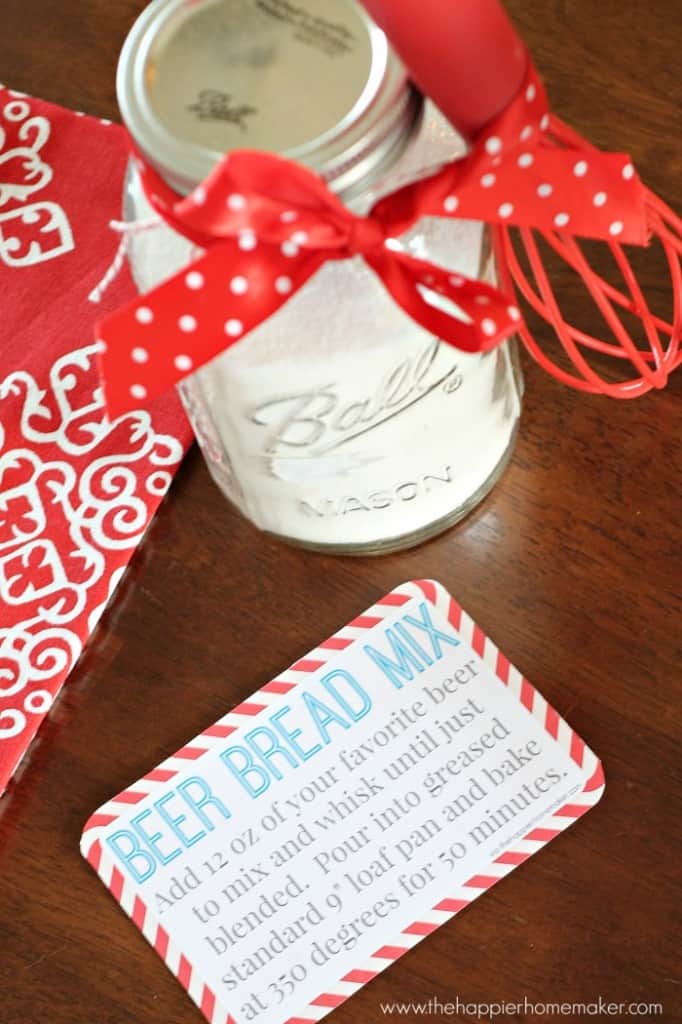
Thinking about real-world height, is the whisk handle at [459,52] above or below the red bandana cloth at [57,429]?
above

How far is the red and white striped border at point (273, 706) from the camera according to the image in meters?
0.53

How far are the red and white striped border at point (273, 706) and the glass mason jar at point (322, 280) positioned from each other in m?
0.05

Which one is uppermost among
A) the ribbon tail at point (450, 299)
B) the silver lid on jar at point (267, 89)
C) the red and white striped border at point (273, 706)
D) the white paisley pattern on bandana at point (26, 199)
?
the silver lid on jar at point (267, 89)

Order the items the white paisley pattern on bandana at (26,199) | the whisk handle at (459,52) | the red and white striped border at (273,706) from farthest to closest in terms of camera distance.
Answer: the white paisley pattern on bandana at (26,199)
the red and white striped border at (273,706)
the whisk handle at (459,52)

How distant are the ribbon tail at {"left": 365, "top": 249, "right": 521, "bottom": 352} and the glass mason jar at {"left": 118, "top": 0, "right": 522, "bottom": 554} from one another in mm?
20

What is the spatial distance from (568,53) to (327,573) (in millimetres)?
301

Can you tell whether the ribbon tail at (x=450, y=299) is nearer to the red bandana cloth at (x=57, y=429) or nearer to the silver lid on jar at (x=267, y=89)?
the silver lid on jar at (x=267, y=89)

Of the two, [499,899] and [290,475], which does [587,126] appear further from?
[499,899]

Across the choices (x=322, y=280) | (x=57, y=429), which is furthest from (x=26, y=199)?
(x=322, y=280)

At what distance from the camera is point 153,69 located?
43cm

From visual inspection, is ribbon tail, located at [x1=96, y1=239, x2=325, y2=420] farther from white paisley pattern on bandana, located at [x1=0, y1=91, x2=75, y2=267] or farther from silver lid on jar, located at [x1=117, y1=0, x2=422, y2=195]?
white paisley pattern on bandana, located at [x1=0, y1=91, x2=75, y2=267]

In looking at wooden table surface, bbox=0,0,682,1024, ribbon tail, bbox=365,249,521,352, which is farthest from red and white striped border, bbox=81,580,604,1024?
ribbon tail, bbox=365,249,521,352

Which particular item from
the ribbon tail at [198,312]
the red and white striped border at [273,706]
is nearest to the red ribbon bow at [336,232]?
the ribbon tail at [198,312]

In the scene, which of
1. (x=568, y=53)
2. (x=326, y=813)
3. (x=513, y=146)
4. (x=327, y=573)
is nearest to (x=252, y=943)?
(x=326, y=813)
